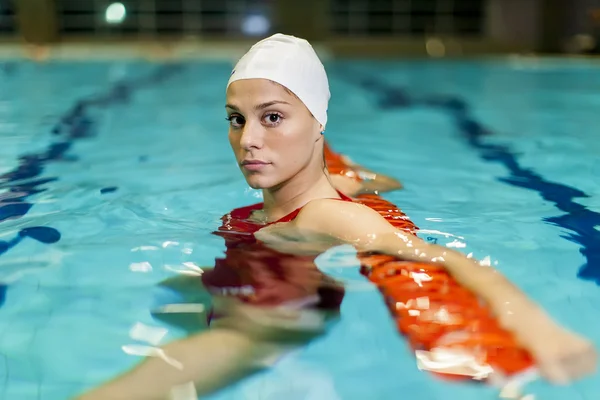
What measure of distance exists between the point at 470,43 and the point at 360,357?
1119 cm

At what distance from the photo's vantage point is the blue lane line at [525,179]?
2.39 metres

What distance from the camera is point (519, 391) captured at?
1453 millimetres

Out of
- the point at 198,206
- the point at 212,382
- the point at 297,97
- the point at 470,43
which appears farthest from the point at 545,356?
the point at 470,43

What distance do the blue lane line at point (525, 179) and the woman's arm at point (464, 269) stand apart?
55 centimetres

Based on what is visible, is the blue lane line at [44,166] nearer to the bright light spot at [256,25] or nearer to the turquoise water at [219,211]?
the turquoise water at [219,211]

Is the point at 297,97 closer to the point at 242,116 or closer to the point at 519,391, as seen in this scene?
→ the point at 242,116

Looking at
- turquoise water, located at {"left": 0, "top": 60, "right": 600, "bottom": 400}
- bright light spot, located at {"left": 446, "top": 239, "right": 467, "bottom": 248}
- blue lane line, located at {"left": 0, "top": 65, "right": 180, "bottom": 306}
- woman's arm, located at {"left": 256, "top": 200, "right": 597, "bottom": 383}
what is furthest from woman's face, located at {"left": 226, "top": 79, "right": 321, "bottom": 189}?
blue lane line, located at {"left": 0, "top": 65, "right": 180, "bottom": 306}

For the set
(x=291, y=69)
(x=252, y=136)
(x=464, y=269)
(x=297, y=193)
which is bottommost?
(x=464, y=269)

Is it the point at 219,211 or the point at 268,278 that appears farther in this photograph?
the point at 219,211

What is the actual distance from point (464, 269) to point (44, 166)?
8.67ft

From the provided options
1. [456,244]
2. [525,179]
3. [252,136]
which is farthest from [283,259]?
[525,179]

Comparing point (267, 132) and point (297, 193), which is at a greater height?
point (267, 132)

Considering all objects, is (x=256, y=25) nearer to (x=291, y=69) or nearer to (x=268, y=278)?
(x=291, y=69)

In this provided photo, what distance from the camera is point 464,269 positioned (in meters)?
1.81
